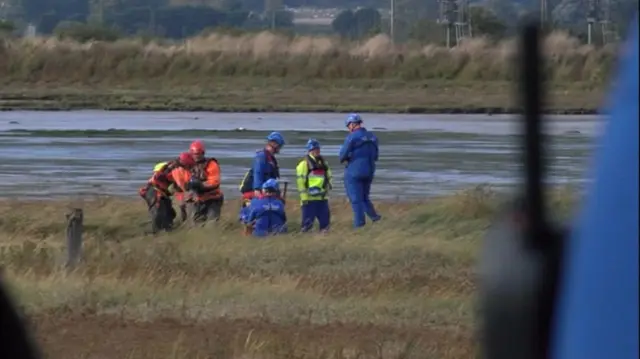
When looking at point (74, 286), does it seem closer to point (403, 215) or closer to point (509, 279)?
point (403, 215)

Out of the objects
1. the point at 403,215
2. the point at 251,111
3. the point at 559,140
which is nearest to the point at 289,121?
the point at 251,111

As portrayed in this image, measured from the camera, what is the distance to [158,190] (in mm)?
18172

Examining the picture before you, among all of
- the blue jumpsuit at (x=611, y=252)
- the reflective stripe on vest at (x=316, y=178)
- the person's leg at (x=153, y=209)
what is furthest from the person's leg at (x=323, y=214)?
the blue jumpsuit at (x=611, y=252)

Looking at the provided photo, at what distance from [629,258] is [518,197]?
13.4 inches

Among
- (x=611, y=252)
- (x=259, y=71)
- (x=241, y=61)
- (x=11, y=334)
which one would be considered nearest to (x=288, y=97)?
(x=259, y=71)

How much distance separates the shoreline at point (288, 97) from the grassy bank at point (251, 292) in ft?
96.7

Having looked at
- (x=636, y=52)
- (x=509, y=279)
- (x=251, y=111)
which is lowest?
(x=251, y=111)

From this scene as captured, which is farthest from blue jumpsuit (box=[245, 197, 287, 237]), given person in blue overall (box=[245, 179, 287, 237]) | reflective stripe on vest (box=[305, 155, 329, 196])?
reflective stripe on vest (box=[305, 155, 329, 196])

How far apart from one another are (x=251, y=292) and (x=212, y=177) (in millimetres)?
7190

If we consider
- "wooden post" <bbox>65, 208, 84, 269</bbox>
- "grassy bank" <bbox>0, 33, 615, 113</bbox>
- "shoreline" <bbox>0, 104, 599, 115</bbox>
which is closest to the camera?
"wooden post" <bbox>65, 208, 84, 269</bbox>

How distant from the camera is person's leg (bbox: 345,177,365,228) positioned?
19.3 m

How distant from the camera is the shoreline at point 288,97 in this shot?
48875mm

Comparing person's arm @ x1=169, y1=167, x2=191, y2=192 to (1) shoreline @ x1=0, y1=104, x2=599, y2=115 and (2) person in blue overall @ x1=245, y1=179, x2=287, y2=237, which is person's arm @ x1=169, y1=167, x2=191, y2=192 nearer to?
(2) person in blue overall @ x1=245, y1=179, x2=287, y2=237

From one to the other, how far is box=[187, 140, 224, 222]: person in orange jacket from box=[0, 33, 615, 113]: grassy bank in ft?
114
